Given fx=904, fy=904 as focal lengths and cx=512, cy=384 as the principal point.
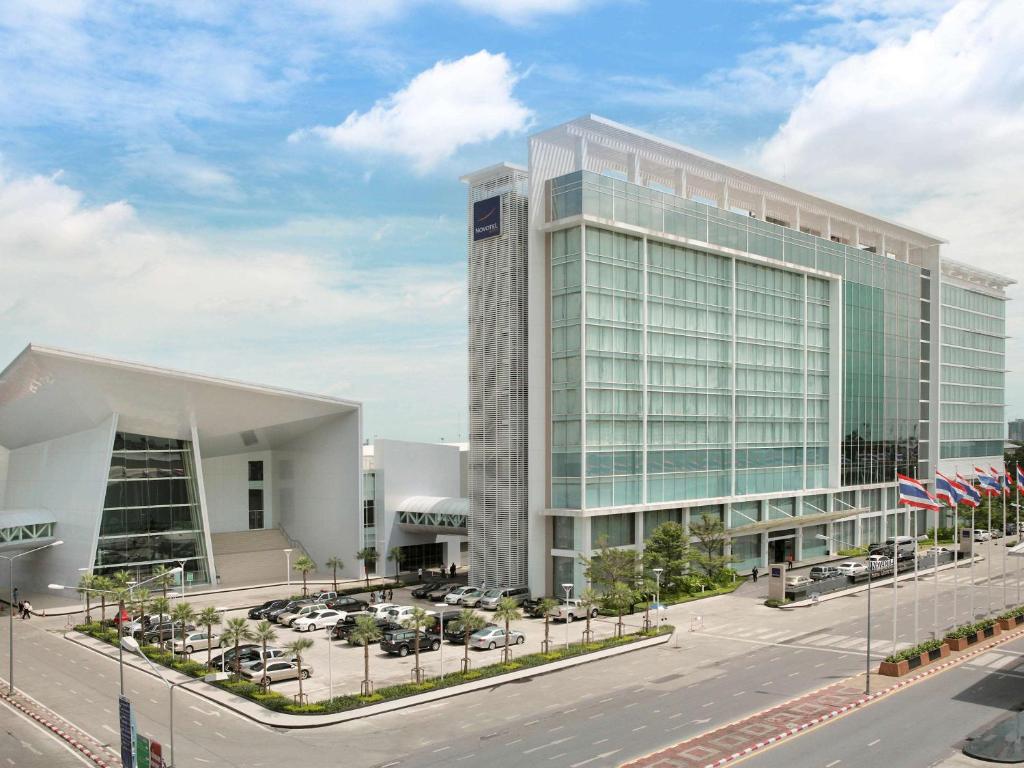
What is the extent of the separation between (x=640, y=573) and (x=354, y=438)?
31775 millimetres

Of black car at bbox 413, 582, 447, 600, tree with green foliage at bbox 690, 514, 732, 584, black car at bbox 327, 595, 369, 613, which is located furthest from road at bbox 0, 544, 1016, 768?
black car at bbox 413, 582, 447, 600

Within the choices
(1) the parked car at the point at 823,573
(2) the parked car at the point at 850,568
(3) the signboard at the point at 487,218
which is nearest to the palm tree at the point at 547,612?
(1) the parked car at the point at 823,573

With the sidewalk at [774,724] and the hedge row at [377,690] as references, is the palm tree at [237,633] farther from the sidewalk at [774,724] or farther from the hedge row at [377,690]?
the sidewalk at [774,724]

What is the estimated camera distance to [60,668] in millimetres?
49688

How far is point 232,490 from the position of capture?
9231cm

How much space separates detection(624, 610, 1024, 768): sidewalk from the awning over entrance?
43925 millimetres

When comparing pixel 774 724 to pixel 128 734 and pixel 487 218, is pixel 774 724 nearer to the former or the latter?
pixel 128 734

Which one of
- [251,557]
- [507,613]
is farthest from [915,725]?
[251,557]

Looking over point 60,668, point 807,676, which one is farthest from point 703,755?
point 60,668

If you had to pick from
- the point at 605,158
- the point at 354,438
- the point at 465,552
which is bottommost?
the point at 465,552

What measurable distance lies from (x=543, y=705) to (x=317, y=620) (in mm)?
24665

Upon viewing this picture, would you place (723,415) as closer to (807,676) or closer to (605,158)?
(605,158)

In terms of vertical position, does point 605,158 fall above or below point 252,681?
above

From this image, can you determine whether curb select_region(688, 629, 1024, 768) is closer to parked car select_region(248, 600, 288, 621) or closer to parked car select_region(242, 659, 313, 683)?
parked car select_region(242, 659, 313, 683)
